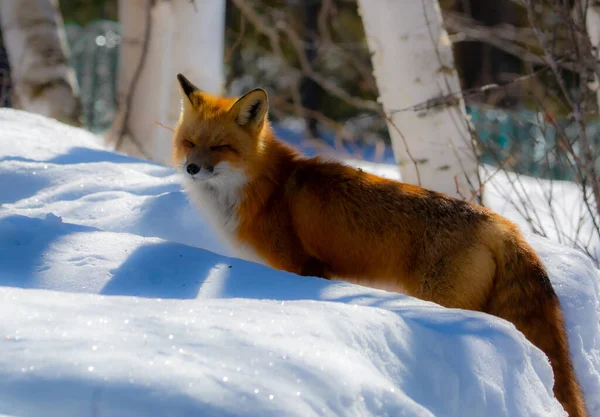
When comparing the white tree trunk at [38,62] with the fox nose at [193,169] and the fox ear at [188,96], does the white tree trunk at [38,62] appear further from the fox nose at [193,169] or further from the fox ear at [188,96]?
the fox nose at [193,169]

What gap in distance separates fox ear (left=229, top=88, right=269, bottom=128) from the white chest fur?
0.34 metres

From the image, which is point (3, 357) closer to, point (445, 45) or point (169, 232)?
point (169, 232)

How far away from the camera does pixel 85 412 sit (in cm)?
172

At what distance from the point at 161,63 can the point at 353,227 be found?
13.9ft

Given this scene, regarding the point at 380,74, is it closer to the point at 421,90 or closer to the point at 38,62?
Result: the point at 421,90

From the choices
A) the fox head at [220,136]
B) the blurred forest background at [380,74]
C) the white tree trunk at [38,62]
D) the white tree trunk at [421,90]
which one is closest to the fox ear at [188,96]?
the fox head at [220,136]

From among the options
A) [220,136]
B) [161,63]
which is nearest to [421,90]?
[220,136]

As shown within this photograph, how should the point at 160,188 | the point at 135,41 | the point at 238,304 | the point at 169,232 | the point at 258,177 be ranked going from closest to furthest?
the point at 238,304, the point at 258,177, the point at 169,232, the point at 160,188, the point at 135,41

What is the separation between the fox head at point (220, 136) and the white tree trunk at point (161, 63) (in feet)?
10.0

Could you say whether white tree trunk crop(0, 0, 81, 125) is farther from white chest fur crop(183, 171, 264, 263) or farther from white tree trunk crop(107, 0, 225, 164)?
white chest fur crop(183, 171, 264, 263)

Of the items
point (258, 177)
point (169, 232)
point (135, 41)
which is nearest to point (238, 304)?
point (258, 177)

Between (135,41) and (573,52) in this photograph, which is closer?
(573,52)

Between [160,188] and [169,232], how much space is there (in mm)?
518

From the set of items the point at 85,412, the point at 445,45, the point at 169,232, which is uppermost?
the point at 445,45
